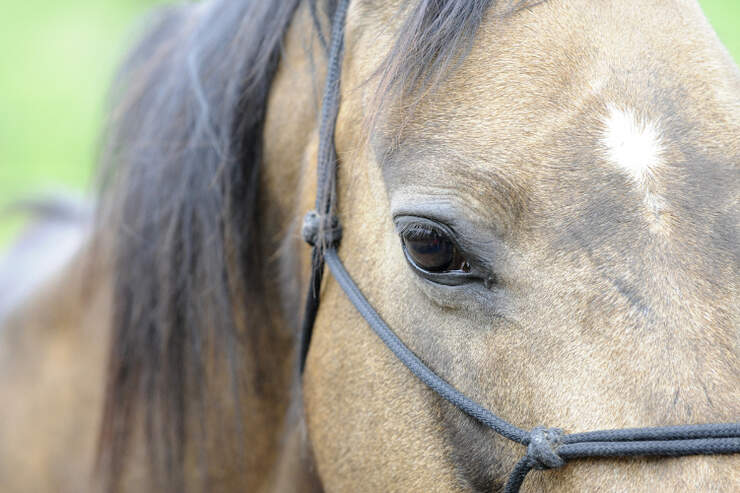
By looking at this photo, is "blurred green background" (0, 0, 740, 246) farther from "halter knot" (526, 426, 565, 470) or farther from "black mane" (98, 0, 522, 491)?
"halter knot" (526, 426, 565, 470)

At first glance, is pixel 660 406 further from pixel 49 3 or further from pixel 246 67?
pixel 49 3

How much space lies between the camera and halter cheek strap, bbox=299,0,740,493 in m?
0.89

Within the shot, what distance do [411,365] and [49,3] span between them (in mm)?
9284

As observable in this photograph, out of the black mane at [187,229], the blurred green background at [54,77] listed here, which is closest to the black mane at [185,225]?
the black mane at [187,229]

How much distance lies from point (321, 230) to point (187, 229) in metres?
0.36

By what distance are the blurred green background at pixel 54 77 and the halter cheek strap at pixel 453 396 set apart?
4.37m

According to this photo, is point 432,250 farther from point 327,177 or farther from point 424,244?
point 327,177

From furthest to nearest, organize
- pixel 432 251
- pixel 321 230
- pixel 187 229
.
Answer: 1. pixel 187 229
2. pixel 321 230
3. pixel 432 251

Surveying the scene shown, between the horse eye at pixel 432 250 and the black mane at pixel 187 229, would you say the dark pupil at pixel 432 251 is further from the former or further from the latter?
the black mane at pixel 187 229

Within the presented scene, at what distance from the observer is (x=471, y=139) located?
41.9 inches

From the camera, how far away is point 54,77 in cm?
773

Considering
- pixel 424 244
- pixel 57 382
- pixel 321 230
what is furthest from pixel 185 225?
pixel 57 382

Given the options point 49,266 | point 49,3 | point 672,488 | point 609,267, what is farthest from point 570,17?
point 49,3

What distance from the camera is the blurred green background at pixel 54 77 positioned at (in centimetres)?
623
